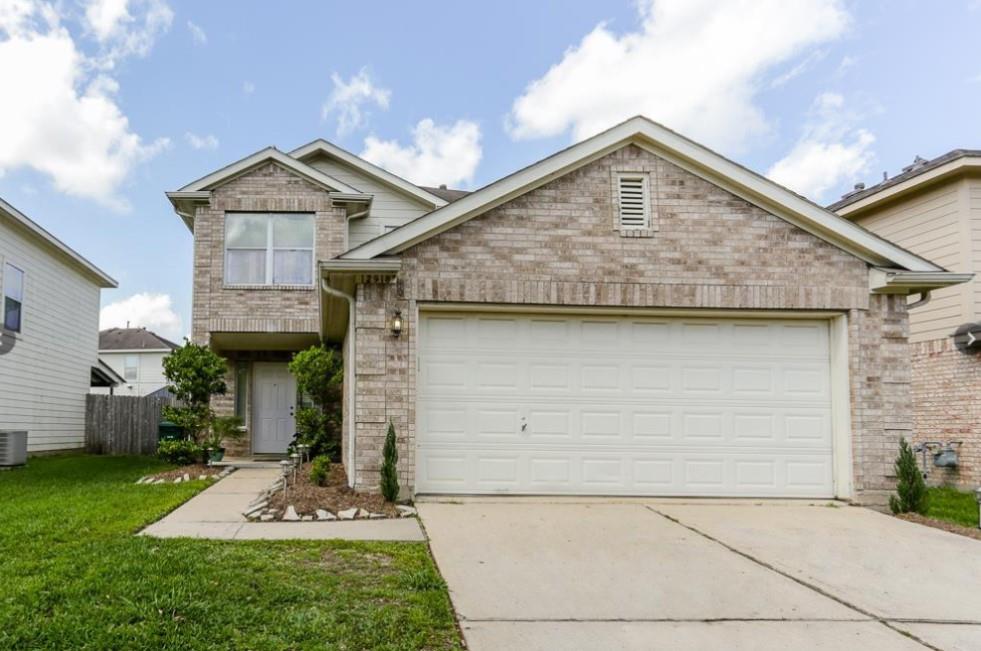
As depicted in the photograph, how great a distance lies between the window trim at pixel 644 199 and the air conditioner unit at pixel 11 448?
495 inches

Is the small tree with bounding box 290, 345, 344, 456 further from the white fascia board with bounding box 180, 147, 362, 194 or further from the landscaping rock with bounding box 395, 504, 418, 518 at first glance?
the landscaping rock with bounding box 395, 504, 418, 518

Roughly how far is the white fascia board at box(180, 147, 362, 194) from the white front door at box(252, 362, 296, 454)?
13.8ft

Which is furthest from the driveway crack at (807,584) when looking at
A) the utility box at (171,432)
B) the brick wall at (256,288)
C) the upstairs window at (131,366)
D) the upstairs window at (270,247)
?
the upstairs window at (131,366)

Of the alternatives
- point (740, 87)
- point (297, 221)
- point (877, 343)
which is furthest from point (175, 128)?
point (877, 343)

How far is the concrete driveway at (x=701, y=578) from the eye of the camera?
161 inches

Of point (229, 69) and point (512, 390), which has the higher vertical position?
point (229, 69)

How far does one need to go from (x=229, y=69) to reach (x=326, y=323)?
248 inches

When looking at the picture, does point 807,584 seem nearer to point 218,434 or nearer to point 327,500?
point 327,500

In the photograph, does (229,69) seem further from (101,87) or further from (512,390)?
(512,390)

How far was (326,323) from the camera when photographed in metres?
11.9

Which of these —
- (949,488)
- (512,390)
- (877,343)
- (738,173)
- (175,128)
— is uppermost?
(175,128)

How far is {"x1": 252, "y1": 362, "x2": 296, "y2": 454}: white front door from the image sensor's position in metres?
15.7

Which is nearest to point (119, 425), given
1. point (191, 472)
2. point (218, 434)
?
point (218, 434)

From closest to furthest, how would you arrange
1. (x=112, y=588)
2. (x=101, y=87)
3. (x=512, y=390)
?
(x=112, y=588), (x=512, y=390), (x=101, y=87)
